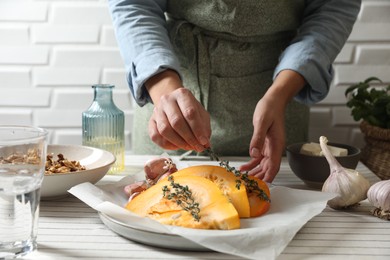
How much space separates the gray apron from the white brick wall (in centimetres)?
59

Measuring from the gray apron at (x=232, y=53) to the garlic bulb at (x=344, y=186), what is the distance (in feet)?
1.53

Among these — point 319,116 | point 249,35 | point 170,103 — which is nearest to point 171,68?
point 170,103

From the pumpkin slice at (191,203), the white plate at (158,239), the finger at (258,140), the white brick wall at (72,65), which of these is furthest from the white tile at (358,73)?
the white plate at (158,239)

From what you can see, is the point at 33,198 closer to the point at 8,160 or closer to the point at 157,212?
the point at 8,160

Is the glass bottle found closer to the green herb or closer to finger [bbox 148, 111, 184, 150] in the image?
finger [bbox 148, 111, 184, 150]

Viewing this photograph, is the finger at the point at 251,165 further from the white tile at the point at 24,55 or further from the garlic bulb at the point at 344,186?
the white tile at the point at 24,55

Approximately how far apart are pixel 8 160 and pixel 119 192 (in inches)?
10.8

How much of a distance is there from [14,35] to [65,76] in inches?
9.1

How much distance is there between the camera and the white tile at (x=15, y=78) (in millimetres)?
2125

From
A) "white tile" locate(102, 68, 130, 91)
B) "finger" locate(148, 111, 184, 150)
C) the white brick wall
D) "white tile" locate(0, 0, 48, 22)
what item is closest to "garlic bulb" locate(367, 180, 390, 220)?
"finger" locate(148, 111, 184, 150)

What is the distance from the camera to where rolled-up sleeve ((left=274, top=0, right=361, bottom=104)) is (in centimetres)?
134

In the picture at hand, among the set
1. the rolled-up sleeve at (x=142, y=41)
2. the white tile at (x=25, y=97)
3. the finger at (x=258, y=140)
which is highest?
the rolled-up sleeve at (x=142, y=41)

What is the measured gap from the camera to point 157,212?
0.91 meters

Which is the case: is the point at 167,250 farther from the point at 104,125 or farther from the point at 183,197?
the point at 104,125
